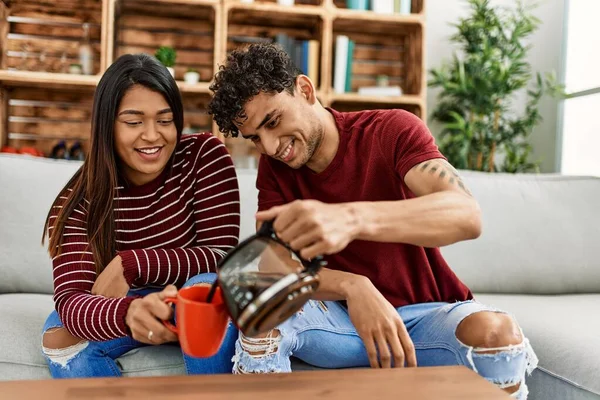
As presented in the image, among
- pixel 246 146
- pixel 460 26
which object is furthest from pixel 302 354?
A: pixel 460 26

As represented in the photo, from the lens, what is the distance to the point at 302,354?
1344mm

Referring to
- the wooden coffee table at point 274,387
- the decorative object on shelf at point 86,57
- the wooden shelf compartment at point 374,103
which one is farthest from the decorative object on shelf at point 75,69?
the wooden coffee table at point 274,387

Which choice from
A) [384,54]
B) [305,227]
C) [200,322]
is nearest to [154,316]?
[200,322]

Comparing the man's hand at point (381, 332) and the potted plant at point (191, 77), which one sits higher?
the potted plant at point (191, 77)

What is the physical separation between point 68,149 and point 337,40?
61.9 inches

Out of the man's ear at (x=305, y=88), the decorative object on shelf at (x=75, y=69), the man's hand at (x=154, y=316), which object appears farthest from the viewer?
the decorative object on shelf at (x=75, y=69)

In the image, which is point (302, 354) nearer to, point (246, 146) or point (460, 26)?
point (246, 146)

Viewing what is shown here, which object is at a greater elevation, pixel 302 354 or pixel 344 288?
pixel 344 288

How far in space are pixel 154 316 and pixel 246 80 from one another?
589mm

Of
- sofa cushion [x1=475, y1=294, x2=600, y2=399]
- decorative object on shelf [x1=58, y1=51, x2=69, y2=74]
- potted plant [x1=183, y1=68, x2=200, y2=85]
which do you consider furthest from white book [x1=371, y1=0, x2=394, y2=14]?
sofa cushion [x1=475, y1=294, x2=600, y2=399]

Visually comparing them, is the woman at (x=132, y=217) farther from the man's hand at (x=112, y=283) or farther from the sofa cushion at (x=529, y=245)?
the sofa cushion at (x=529, y=245)

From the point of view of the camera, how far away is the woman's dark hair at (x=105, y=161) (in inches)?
56.7

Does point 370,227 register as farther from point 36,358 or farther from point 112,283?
point 36,358

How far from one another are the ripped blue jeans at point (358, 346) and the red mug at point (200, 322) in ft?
1.14
